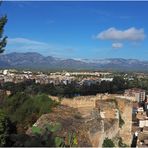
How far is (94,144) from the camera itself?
11.8 m

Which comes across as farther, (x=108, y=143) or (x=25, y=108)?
(x=25, y=108)

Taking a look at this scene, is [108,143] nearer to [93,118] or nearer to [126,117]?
[93,118]

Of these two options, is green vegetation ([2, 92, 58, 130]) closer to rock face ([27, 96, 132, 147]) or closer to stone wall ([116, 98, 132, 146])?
rock face ([27, 96, 132, 147])

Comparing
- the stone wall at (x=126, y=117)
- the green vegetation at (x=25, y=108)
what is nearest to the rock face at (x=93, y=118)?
the stone wall at (x=126, y=117)

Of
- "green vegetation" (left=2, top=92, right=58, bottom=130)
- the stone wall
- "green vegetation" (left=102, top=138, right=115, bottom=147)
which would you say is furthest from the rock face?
"green vegetation" (left=2, top=92, right=58, bottom=130)

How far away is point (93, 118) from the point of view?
13.5 meters

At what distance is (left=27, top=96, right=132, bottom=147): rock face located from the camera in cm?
1160

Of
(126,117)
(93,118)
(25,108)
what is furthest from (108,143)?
(25,108)

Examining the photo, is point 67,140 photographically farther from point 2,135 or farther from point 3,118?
point 3,118

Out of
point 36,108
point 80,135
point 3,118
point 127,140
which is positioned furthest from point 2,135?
point 127,140

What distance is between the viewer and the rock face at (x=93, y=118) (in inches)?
457

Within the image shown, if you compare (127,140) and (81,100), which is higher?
(81,100)

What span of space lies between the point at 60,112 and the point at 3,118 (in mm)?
3255

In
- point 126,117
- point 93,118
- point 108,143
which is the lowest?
point 108,143
